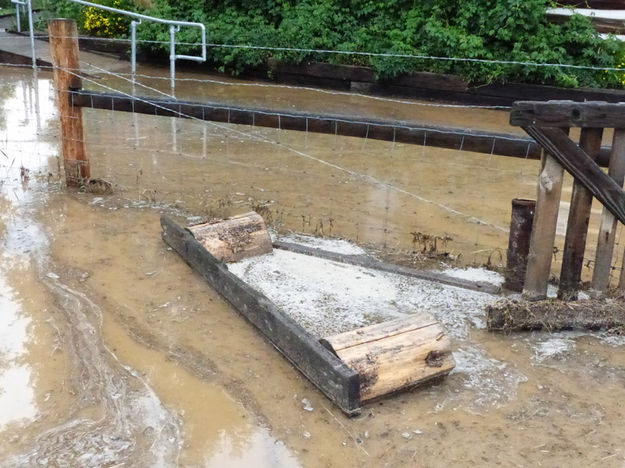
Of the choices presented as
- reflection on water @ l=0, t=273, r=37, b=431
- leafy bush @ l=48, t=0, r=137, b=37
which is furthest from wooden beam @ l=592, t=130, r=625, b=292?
leafy bush @ l=48, t=0, r=137, b=37

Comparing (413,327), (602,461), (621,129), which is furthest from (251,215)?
(602,461)

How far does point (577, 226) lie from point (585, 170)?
1.29ft

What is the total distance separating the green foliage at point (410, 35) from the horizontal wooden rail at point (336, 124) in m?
6.93

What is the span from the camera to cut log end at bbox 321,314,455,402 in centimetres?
414

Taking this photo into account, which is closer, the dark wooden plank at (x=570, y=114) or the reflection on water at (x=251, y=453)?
the reflection on water at (x=251, y=453)

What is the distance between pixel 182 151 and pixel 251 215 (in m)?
3.51

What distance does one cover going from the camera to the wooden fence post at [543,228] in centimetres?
499

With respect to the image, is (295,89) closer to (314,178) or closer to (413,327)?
(314,178)

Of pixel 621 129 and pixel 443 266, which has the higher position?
pixel 621 129

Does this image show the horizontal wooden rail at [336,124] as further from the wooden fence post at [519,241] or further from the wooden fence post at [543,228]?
the wooden fence post at [543,228]

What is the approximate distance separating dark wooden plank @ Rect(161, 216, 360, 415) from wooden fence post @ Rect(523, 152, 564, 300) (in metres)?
1.77

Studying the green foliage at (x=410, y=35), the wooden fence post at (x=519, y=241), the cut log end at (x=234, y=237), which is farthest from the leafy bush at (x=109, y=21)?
the wooden fence post at (x=519, y=241)

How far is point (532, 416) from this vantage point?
410 cm

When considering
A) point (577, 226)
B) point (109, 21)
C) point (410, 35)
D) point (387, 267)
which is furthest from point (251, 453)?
point (109, 21)
